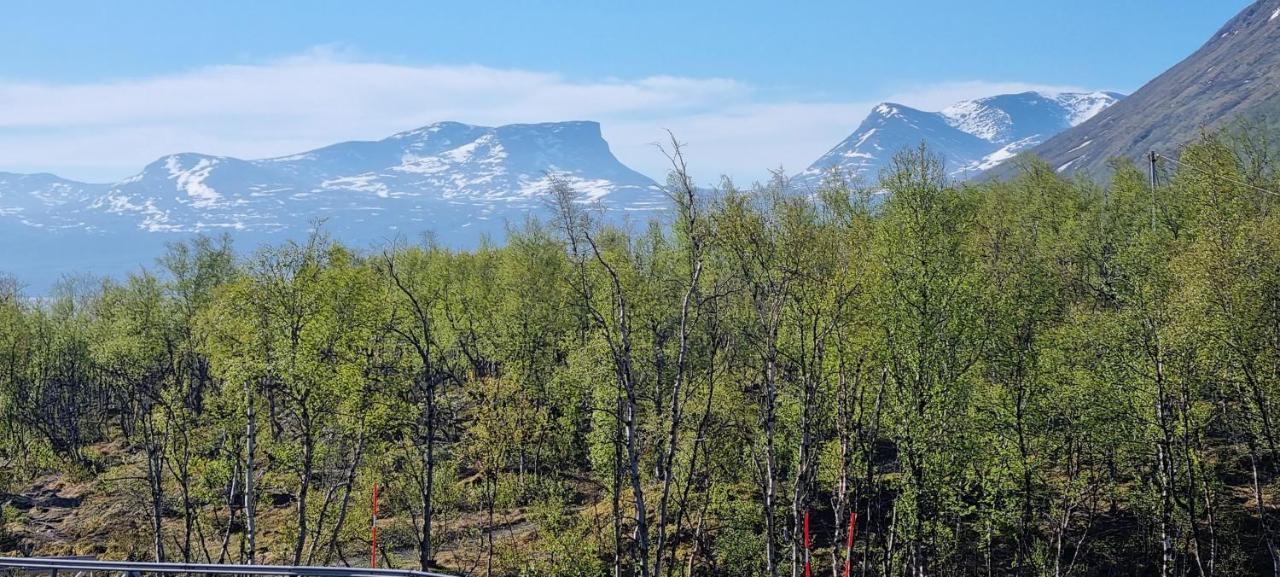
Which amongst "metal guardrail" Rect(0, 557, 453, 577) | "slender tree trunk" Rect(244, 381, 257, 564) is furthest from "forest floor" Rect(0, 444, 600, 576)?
"metal guardrail" Rect(0, 557, 453, 577)

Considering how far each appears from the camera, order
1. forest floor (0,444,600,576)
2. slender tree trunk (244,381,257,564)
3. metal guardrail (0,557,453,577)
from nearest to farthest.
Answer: metal guardrail (0,557,453,577) < slender tree trunk (244,381,257,564) < forest floor (0,444,600,576)

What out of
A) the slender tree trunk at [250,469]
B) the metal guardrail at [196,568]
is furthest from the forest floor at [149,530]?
the metal guardrail at [196,568]

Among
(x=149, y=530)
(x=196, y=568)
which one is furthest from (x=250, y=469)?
(x=149, y=530)

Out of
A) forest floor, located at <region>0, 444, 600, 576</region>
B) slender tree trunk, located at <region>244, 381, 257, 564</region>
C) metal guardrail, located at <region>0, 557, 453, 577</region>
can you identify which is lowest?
forest floor, located at <region>0, 444, 600, 576</region>

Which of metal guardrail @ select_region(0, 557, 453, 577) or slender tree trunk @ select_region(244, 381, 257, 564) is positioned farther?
slender tree trunk @ select_region(244, 381, 257, 564)

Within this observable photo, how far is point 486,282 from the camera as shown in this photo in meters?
75.2

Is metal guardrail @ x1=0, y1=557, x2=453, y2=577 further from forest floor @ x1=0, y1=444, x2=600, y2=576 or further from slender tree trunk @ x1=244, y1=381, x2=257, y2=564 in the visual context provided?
forest floor @ x1=0, y1=444, x2=600, y2=576

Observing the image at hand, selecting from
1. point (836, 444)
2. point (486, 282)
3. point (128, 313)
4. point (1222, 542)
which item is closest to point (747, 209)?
point (836, 444)

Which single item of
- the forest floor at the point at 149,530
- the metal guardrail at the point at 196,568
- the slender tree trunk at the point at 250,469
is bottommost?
the forest floor at the point at 149,530

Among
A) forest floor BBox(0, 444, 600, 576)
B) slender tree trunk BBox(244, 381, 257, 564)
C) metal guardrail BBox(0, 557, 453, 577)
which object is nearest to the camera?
metal guardrail BBox(0, 557, 453, 577)

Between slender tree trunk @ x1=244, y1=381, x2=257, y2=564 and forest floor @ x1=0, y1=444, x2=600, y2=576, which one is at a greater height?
slender tree trunk @ x1=244, y1=381, x2=257, y2=564

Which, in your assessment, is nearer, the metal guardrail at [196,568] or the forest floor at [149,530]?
the metal guardrail at [196,568]

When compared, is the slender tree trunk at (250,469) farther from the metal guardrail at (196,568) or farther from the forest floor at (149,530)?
the metal guardrail at (196,568)

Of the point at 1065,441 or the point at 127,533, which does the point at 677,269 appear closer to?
the point at 1065,441
